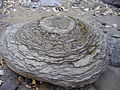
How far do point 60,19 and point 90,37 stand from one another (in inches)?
13.7

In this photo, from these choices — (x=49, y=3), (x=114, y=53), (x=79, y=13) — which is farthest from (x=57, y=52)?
(x=49, y=3)

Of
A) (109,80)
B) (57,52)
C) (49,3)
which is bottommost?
(109,80)

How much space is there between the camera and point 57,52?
1.69 metres

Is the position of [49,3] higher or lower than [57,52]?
lower

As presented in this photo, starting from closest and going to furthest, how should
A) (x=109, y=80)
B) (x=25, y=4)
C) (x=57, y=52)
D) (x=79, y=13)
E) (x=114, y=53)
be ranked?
(x=57, y=52) → (x=109, y=80) → (x=114, y=53) → (x=79, y=13) → (x=25, y=4)

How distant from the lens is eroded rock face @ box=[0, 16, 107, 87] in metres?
1.63

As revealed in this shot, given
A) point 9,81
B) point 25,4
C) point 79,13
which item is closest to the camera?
point 9,81

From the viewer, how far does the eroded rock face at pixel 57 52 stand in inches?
64.1

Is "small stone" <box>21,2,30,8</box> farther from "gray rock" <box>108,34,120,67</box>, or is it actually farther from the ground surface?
"gray rock" <box>108,34,120,67</box>

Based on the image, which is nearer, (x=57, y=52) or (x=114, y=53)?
(x=57, y=52)

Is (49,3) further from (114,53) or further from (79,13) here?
(114,53)

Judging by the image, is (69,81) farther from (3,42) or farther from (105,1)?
(105,1)

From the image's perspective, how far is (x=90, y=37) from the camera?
6.15 ft

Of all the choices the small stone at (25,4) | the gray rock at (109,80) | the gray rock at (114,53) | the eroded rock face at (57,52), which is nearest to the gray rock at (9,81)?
the eroded rock face at (57,52)
